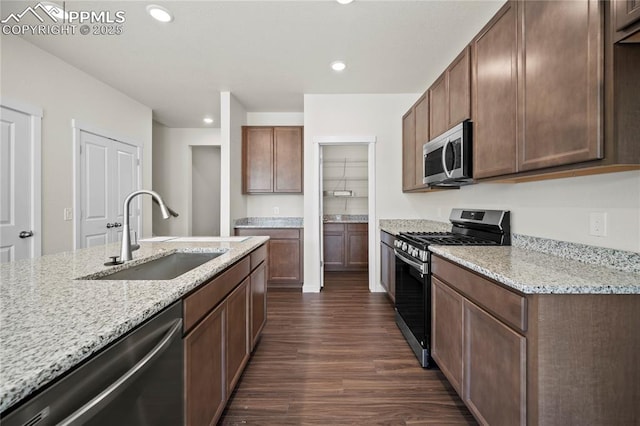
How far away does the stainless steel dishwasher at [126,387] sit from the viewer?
22.0 inches

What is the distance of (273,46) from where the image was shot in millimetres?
2754

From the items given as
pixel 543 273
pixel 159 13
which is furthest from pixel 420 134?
pixel 159 13

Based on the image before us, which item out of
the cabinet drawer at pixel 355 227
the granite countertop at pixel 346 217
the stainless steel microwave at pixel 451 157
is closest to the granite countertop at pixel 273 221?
the granite countertop at pixel 346 217

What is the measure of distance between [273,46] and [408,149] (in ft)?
6.38

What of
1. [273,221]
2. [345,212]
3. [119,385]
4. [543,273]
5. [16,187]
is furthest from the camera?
[345,212]

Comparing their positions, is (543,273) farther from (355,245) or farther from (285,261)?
(355,245)

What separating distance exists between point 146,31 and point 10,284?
2368mm

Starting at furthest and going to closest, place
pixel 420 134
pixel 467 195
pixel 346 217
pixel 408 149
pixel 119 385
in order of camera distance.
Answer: pixel 346 217 → pixel 408 149 → pixel 420 134 → pixel 467 195 → pixel 119 385

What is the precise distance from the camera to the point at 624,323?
108 centimetres

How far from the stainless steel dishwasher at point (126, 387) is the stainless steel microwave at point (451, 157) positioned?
2035 mm

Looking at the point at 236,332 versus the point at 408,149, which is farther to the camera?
the point at 408,149

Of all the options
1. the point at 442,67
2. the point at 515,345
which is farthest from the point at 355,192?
the point at 515,345

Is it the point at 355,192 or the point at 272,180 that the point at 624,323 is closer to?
the point at 272,180

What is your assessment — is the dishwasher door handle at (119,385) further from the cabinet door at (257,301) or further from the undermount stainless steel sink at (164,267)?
the cabinet door at (257,301)
